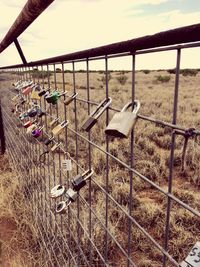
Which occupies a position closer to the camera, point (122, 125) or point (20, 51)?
point (122, 125)

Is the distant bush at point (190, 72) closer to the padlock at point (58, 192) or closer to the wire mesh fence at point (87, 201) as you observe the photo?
the wire mesh fence at point (87, 201)

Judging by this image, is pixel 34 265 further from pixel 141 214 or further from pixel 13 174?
pixel 13 174

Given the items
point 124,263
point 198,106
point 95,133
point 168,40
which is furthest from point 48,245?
point 198,106

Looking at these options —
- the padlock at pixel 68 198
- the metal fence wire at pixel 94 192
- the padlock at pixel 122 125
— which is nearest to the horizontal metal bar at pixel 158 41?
the metal fence wire at pixel 94 192

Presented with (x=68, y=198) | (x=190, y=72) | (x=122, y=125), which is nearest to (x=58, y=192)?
(x=68, y=198)

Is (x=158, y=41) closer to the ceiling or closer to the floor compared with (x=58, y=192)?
closer to the ceiling

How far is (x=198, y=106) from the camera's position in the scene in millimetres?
11672

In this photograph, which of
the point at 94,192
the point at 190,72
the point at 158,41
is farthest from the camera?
the point at 190,72

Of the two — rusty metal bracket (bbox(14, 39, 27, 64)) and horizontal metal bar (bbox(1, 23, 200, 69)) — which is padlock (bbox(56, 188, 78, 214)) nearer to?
horizontal metal bar (bbox(1, 23, 200, 69))

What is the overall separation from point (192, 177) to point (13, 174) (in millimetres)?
2327

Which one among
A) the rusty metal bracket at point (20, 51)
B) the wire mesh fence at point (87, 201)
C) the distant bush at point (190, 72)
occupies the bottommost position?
the distant bush at point (190, 72)

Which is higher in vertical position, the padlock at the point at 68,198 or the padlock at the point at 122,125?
the padlock at the point at 122,125

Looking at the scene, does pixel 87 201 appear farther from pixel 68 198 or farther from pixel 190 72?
pixel 190 72

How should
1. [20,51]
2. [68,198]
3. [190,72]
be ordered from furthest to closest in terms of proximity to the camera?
1. [190,72]
2. [20,51]
3. [68,198]
